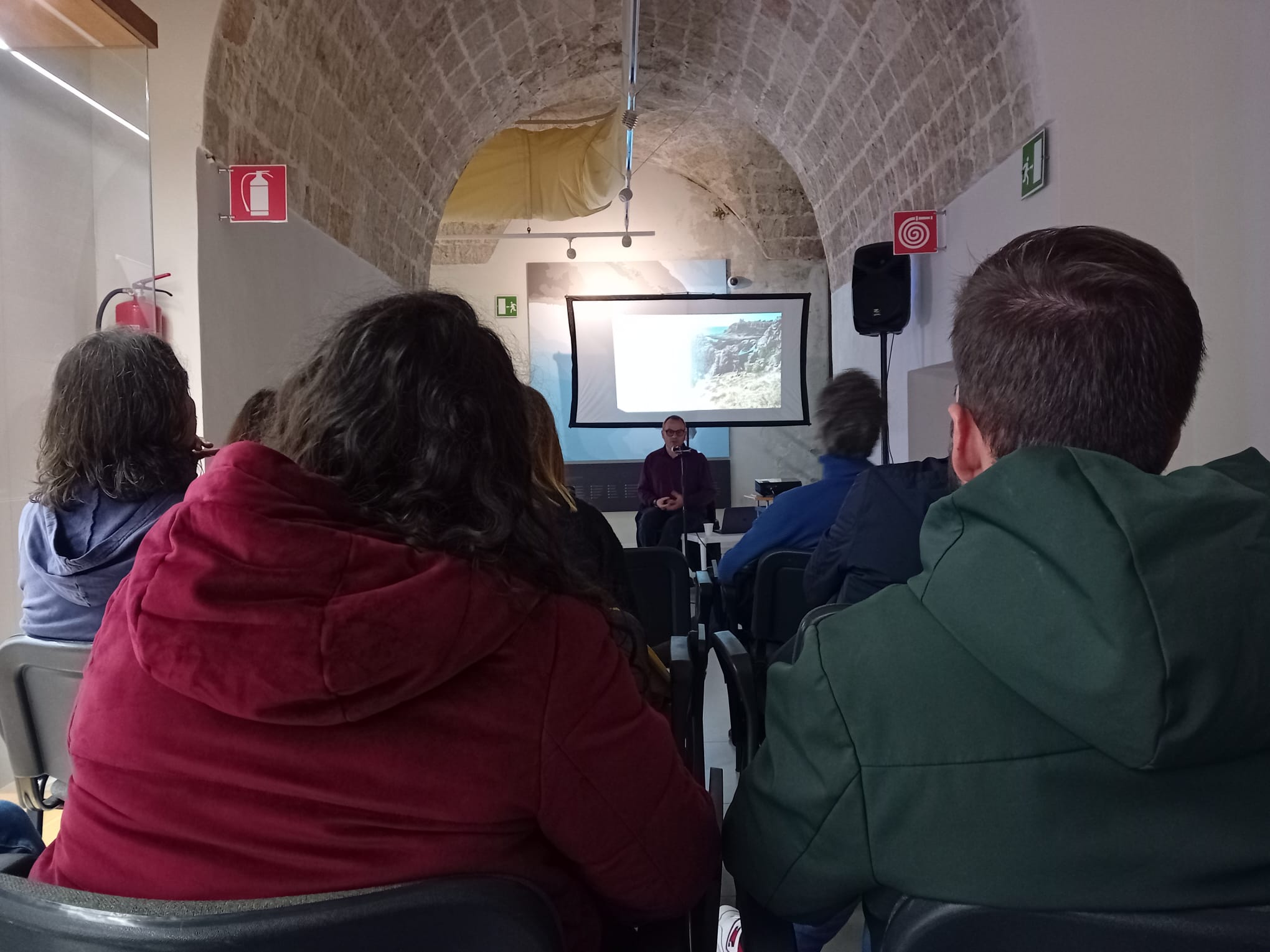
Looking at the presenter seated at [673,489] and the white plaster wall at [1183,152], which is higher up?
the white plaster wall at [1183,152]

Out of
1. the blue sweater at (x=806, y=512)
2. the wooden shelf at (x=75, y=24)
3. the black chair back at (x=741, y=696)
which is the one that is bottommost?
the black chair back at (x=741, y=696)

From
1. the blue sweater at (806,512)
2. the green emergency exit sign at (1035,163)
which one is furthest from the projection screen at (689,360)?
the blue sweater at (806,512)

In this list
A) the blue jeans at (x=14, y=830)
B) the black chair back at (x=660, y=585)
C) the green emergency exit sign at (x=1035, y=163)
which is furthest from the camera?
the green emergency exit sign at (x=1035, y=163)

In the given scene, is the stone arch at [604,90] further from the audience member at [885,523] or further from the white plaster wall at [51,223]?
the audience member at [885,523]

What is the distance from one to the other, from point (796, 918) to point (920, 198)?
15.8ft

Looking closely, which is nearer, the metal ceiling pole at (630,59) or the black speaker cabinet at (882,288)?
the metal ceiling pole at (630,59)

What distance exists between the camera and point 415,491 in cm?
92

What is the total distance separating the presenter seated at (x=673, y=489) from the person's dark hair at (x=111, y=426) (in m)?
4.79

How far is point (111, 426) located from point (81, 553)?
0.28m

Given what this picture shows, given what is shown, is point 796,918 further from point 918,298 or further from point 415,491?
point 918,298

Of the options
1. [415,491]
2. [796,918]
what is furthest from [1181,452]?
[415,491]

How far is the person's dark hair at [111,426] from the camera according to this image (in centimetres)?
195

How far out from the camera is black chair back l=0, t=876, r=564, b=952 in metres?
0.66

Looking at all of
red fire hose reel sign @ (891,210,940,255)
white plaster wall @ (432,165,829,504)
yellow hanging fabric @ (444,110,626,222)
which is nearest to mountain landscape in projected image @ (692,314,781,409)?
white plaster wall @ (432,165,829,504)
